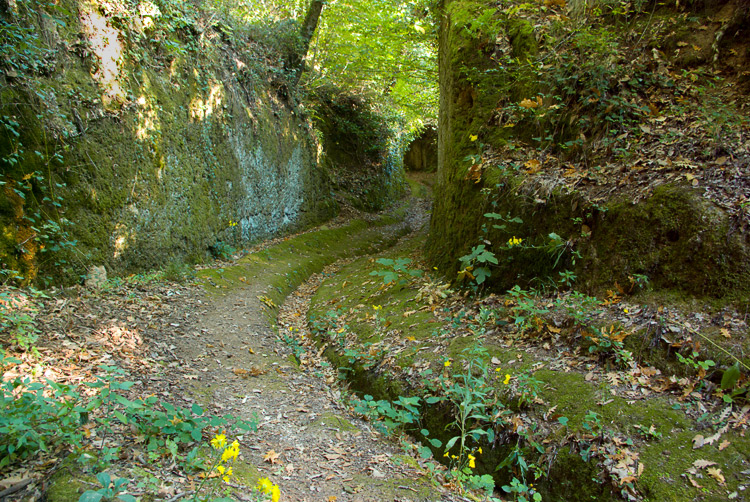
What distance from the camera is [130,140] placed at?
23.2 feet

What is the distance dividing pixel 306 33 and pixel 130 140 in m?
9.88

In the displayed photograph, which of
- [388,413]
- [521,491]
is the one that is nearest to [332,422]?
[388,413]

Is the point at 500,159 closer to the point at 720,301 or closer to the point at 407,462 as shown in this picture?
the point at 720,301

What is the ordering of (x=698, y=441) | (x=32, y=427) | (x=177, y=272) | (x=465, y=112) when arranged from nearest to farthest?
(x=32, y=427), (x=698, y=441), (x=177, y=272), (x=465, y=112)

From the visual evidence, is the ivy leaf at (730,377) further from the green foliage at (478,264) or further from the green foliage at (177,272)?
the green foliage at (177,272)

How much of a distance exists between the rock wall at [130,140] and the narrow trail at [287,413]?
2102 mm

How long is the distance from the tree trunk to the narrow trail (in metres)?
10.8

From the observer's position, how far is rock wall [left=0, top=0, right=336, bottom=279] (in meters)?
5.32

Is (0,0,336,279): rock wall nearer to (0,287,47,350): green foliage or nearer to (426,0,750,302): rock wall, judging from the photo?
(0,287,47,350): green foliage

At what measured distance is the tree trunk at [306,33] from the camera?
14250mm

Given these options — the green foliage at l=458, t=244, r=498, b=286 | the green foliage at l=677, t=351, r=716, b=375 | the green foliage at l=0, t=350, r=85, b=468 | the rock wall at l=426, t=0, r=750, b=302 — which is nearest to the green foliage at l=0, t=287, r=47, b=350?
the green foliage at l=0, t=350, r=85, b=468

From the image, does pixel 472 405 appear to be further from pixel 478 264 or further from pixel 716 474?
pixel 478 264

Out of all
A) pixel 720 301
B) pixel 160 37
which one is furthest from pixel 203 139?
pixel 720 301

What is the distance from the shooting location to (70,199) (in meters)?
5.80
